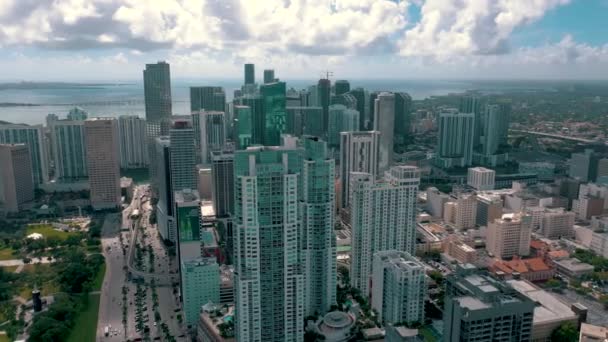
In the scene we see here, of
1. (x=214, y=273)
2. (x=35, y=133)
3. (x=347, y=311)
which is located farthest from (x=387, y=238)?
(x=35, y=133)

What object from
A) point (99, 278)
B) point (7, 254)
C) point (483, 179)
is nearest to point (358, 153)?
point (483, 179)

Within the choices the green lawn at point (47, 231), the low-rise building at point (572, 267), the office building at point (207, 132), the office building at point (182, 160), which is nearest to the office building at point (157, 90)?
the office building at point (207, 132)

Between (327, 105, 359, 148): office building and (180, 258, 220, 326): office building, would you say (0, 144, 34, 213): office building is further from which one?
(327, 105, 359, 148): office building

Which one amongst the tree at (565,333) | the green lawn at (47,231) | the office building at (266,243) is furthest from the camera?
the green lawn at (47,231)

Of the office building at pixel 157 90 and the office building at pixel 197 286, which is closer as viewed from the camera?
the office building at pixel 197 286

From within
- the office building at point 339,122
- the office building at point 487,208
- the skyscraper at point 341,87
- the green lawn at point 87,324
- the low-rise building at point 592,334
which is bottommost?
the green lawn at point 87,324

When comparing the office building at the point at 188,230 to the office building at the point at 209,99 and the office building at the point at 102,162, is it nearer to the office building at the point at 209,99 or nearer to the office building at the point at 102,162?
the office building at the point at 102,162
